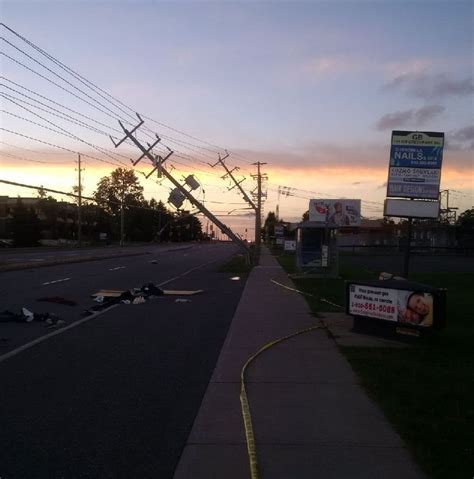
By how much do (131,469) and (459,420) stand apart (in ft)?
10.3

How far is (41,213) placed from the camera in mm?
115438

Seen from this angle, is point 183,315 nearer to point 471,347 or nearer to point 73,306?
point 73,306

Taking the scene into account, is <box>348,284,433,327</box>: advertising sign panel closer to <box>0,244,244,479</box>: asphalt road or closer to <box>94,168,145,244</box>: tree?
<box>0,244,244,479</box>: asphalt road

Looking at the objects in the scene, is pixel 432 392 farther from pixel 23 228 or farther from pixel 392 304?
pixel 23 228

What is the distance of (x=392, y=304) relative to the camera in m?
10.8

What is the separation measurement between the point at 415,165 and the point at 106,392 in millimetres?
10981

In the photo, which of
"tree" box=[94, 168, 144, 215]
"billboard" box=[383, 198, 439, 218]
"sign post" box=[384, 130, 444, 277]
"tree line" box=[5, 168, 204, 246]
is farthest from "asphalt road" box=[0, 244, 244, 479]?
"tree" box=[94, 168, 144, 215]

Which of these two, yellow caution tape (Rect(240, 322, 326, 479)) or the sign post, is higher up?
the sign post

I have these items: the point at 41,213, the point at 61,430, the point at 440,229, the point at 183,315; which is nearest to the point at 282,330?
the point at 183,315

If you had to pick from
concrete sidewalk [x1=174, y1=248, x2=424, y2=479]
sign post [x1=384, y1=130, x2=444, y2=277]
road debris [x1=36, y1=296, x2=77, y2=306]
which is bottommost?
road debris [x1=36, y1=296, x2=77, y2=306]

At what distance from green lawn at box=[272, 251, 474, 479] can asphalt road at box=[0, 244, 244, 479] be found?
2008 mm

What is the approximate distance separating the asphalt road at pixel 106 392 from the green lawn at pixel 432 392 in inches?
79.1

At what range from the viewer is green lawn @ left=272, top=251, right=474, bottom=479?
5336 mm

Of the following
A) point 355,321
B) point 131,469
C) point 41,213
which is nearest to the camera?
point 131,469
